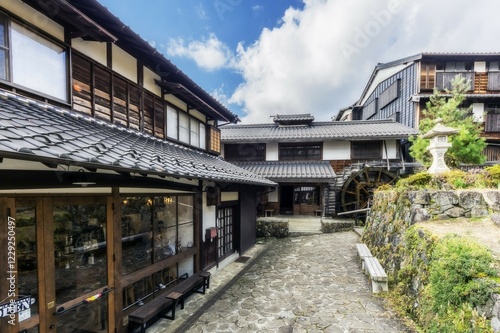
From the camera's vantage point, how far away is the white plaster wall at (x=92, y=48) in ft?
16.8

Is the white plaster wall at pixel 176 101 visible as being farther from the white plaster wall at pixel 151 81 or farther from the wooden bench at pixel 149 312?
the wooden bench at pixel 149 312

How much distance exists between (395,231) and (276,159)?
38.6 ft

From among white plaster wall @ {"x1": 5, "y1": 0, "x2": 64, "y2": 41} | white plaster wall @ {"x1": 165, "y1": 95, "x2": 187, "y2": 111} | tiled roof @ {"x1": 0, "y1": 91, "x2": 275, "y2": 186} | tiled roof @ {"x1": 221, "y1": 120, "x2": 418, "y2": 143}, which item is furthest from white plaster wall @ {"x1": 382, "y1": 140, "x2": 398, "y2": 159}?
white plaster wall @ {"x1": 5, "y1": 0, "x2": 64, "y2": 41}

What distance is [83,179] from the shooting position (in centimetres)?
368

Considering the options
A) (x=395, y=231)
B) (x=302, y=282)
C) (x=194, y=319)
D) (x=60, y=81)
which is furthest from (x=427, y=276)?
(x=60, y=81)

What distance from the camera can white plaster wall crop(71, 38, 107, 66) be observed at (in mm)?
5113

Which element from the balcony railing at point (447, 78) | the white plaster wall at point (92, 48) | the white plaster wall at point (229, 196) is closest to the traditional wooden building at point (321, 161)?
the balcony railing at point (447, 78)

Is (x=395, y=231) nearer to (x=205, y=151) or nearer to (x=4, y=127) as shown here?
(x=205, y=151)

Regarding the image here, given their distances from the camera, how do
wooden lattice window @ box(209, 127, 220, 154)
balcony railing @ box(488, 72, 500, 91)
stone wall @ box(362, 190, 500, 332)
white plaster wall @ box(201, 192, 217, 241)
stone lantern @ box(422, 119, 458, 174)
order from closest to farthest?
stone wall @ box(362, 190, 500, 332) → stone lantern @ box(422, 119, 458, 174) → white plaster wall @ box(201, 192, 217, 241) → wooden lattice window @ box(209, 127, 220, 154) → balcony railing @ box(488, 72, 500, 91)

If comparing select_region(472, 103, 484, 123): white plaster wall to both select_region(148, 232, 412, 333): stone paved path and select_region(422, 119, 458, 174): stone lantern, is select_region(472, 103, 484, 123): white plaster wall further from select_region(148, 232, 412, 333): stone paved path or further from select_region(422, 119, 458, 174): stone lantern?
select_region(148, 232, 412, 333): stone paved path

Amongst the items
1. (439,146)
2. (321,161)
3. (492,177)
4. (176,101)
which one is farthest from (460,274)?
(321,161)

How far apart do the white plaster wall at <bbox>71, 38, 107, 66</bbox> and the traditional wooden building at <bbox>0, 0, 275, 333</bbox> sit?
3 centimetres

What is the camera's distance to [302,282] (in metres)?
7.75

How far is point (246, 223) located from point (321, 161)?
9282 mm
